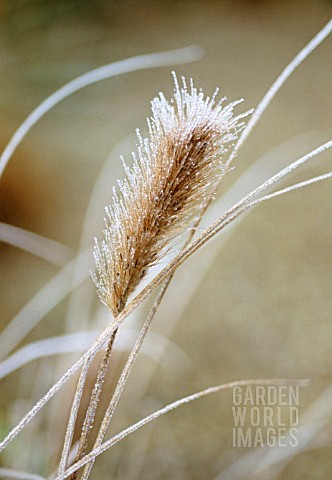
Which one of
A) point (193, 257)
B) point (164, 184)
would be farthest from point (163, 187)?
point (193, 257)

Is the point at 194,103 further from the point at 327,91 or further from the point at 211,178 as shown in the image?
the point at 327,91

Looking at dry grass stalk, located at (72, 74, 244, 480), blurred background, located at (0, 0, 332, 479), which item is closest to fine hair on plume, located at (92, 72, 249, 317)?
dry grass stalk, located at (72, 74, 244, 480)

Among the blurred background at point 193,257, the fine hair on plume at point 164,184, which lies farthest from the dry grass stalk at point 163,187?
the blurred background at point 193,257

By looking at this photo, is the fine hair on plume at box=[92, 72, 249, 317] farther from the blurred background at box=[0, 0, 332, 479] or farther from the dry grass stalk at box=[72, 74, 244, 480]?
the blurred background at box=[0, 0, 332, 479]

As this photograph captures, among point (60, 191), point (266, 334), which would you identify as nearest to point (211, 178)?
point (266, 334)

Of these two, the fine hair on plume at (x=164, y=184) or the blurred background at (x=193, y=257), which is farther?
the blurred background at (x=193, y=257)

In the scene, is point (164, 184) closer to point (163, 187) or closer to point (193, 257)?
point (163, 187)

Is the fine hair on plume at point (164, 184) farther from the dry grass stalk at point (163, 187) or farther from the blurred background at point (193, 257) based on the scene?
the blurred background at point (193, 257)
